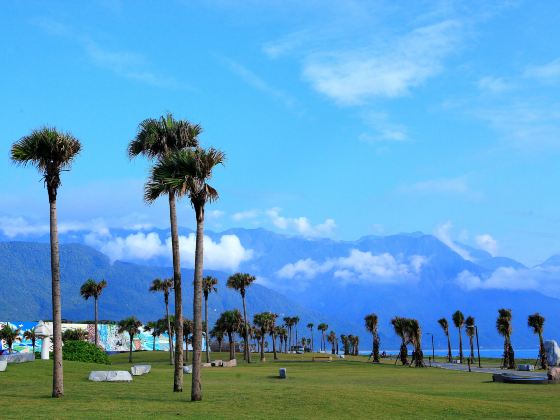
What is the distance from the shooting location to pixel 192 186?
34562mm

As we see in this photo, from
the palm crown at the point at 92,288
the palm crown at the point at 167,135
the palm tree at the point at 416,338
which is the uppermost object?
the palm crown at the point at 167,135

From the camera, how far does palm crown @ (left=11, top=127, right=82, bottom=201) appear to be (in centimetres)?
3516

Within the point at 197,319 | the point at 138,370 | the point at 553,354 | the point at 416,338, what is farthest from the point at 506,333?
the point at 197,319

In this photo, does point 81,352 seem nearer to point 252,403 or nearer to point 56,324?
point 56,324

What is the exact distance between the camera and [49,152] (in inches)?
1391

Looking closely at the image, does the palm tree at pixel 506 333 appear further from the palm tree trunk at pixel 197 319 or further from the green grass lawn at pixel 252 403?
the palm tree trunk at pixel 197 319

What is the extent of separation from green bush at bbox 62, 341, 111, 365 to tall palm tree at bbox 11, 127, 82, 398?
30.8 meters

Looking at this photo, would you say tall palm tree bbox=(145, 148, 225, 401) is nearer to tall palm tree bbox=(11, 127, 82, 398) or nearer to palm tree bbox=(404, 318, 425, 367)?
tall palm tree bbox=(11, 127, 82, 398)

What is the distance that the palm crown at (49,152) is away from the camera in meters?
35.2

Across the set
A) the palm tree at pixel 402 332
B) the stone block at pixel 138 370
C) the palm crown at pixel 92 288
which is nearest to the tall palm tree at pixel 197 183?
the stone block at pixel 138 370

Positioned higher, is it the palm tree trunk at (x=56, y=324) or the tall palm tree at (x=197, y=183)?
the tall palm tree at (x=197, y=183)

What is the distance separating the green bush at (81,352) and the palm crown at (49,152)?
3290 centimetres

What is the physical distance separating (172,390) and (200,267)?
33.9 feet

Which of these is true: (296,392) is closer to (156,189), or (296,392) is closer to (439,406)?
(439,406)
